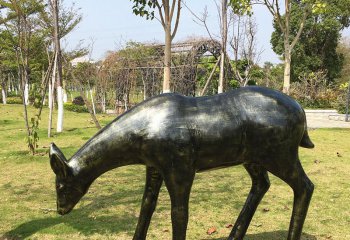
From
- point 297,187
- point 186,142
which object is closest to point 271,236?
point 297,187

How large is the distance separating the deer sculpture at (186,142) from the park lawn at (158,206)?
67.2 inches

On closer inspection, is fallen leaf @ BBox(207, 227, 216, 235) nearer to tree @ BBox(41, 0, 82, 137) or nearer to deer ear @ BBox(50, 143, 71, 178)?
deer ear @ BBox(50, 143, 71, 178)

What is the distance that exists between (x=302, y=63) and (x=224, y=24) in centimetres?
2643

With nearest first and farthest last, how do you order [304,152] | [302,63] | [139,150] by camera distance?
1. [139,150]
2. [304,152]
3. [302,63]

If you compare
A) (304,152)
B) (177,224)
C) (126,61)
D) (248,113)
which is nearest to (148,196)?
(177,224)

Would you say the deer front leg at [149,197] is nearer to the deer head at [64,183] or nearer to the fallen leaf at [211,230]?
the deer head at [64,183]

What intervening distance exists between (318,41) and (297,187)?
36723mm

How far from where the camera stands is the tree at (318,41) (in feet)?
115

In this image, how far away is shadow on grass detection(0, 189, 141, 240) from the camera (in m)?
4.77

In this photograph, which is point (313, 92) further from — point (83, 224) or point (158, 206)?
point (83, 224)

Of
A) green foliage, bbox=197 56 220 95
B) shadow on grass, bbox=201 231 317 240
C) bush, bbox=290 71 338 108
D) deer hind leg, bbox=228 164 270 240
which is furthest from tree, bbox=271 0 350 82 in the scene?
deer hind leg, bbox=228 164 270 240

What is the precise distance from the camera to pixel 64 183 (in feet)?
10.3

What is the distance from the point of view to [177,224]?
3162 millimetres

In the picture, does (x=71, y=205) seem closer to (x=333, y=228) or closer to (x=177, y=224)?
(x=177, y=224)
